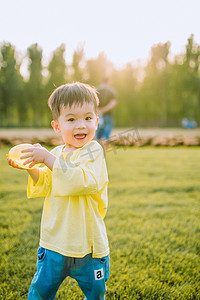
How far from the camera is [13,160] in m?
1.33

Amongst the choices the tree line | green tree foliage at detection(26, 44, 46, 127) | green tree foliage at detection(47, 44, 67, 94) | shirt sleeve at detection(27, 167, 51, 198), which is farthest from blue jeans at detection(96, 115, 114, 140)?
green tree foliage at detection(26, 44, 46, 127)

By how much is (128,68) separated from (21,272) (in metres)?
36.8

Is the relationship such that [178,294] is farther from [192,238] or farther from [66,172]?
[66,172]

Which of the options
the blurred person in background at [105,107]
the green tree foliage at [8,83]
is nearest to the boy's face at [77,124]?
the blurred person in background at [105,107]

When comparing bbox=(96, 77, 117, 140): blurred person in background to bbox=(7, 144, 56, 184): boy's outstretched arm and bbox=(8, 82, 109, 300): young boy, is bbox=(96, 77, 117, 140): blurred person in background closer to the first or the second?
bbox=(8, 82, 109, 300): young boy

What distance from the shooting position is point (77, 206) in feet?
4.35

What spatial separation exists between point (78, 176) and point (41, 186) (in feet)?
1.09

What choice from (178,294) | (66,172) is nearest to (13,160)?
(66,172)

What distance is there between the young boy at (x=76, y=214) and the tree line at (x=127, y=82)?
91.5 ft

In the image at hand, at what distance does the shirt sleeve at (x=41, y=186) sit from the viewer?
1.45m

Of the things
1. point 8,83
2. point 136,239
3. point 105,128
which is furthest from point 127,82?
point 136,239

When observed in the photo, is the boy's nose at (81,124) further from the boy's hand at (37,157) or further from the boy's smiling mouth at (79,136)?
the boy's hand at (37,157)

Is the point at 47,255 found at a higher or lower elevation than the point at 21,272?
higher

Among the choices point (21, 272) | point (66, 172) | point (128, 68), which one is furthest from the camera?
point (128, 68)
